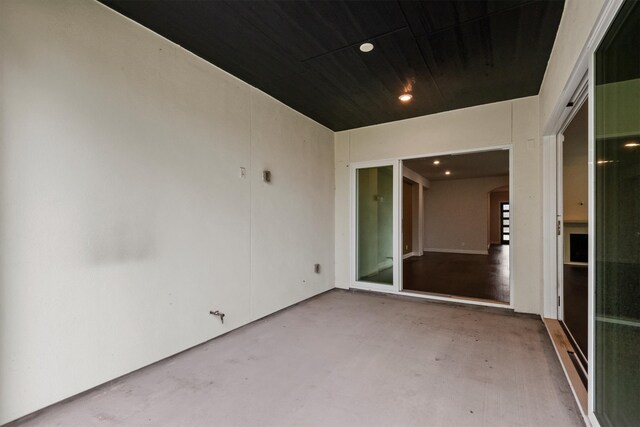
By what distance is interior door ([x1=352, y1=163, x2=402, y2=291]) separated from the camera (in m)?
4.56

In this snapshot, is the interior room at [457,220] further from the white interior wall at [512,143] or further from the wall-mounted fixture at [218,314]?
the wall-mounted fixture at [218,314]

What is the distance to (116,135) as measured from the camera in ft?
6.97

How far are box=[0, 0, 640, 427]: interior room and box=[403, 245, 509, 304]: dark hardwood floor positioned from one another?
1.82ft

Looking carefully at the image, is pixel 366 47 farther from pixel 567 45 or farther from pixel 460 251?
pixel 460 251

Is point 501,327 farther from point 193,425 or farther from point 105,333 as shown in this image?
point 105,333

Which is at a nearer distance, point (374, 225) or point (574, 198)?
point (574, 198)

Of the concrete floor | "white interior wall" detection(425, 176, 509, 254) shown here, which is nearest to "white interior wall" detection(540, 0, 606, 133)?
the concrete floor

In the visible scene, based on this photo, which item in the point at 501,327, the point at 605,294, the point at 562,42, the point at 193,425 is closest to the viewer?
the point at 605,294

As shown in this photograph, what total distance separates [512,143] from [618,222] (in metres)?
2.67

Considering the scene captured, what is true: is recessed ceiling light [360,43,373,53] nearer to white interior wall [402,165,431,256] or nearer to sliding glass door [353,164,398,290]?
sliding glass door [353,164,398,290]

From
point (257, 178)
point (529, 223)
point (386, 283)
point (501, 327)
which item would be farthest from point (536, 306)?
point (257, 178)

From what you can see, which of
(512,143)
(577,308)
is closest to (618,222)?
(512,143)

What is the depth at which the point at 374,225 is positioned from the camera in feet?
16.0

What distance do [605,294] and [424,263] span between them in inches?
255
